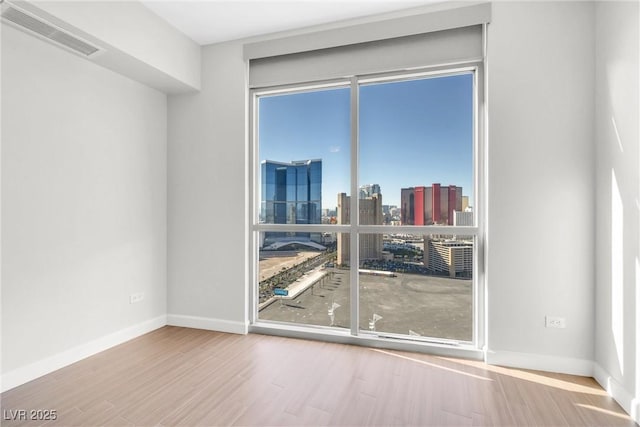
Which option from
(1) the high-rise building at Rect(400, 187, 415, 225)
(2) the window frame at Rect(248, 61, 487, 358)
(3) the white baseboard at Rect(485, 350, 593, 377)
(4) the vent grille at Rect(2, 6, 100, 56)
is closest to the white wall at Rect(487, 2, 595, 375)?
(3) the white baseboard at Rect(485, 350, 593, 377)

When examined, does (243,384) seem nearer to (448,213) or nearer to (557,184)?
(448,213)

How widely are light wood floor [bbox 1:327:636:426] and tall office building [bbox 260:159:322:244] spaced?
1.22m

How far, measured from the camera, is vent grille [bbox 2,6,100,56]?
82.7 inches

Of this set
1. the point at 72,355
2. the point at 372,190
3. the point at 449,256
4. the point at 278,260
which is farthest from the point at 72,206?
the point at 449,256

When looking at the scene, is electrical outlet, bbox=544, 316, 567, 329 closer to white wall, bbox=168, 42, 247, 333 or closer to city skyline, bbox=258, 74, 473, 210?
city skyline, bbox=258, 74, 473, 210

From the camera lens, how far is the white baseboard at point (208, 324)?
10.8 feet

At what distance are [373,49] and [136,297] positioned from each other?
329cm

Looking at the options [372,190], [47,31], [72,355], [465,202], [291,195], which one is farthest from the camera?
[291,195]

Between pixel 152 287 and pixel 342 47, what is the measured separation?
10.1ft

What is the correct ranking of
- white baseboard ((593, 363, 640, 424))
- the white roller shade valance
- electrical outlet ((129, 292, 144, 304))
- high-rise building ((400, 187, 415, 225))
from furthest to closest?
electrical outlet ((129, 292, 144, 304))
high-rise building ((400, 187, 415, 225))
the white roller shade valance
white baseboard ((593, 363, 640, 424))

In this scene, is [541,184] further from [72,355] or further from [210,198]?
[72,355]

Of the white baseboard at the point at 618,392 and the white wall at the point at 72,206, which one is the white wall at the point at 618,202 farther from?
the white wall at the point at 72,206

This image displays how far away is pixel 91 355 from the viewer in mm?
2734

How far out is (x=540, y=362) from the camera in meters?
2.49
